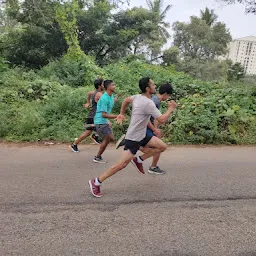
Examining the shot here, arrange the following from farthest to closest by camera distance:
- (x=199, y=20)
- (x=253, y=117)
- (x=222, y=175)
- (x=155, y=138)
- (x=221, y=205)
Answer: (x=199, y=20)
(x=253, y=117)
(x=222, y=175)
(x=155, y=138)
(x=221, y=205)

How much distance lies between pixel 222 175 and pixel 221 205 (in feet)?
4.42

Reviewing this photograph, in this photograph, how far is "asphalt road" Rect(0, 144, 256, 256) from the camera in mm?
3182

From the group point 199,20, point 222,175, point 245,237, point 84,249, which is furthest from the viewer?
point 199,20

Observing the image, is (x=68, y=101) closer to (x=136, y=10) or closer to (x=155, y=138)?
(x=155, y=138)

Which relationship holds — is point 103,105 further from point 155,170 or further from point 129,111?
point 129,111

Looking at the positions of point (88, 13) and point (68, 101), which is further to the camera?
point (88, 13)

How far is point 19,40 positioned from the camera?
18.9 m

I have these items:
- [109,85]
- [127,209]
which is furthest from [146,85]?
[127,209]

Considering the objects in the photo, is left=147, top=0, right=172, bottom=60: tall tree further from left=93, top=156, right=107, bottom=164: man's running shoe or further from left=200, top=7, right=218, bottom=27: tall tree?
left=93, top=156, right=107, bottom=164: man's running shoe

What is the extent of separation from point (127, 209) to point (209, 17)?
3891 cm

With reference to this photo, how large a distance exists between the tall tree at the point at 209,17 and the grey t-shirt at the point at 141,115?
37805 millimetres

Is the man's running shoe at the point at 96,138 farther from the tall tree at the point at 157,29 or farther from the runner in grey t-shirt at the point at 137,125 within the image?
the tall tree at the point at 157,29

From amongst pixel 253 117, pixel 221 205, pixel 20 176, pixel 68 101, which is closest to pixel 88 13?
pixel 68 101

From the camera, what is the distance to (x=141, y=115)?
14.2 feet
